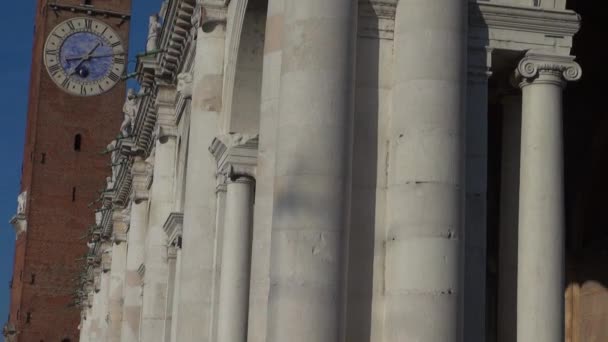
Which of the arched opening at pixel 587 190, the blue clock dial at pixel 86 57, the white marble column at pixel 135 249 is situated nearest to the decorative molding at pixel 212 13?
the arched opening at pixel 587 190

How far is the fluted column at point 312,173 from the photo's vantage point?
48.3 ft

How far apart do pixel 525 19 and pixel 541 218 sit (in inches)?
107

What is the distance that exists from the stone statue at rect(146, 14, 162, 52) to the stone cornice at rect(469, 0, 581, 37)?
2021cm

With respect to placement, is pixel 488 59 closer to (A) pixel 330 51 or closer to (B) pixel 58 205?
(A) pixel 330 51

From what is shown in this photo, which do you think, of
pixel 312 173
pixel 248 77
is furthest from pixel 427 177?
pixel 248 77

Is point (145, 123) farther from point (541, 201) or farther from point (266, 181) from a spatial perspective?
point (541, 201)

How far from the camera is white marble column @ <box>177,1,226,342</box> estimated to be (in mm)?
23969

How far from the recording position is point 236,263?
909 inches

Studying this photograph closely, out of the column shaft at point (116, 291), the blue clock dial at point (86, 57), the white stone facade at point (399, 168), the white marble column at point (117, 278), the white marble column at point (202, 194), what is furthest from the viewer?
the blue clock dial at point (86, 57)

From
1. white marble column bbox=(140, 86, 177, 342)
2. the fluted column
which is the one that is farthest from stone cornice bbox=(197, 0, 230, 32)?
the fluted column

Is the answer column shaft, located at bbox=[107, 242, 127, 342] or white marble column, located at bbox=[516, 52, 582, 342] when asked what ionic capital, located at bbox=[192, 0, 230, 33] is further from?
column shaft, located at bbox=[107, 242, 127, 342]

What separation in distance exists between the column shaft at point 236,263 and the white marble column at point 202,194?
816 millimetres

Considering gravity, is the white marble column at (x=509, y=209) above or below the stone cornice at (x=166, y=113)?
below

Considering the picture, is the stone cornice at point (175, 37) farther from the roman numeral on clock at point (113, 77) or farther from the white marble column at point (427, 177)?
the roman numeral on clock at point (113, 77)
